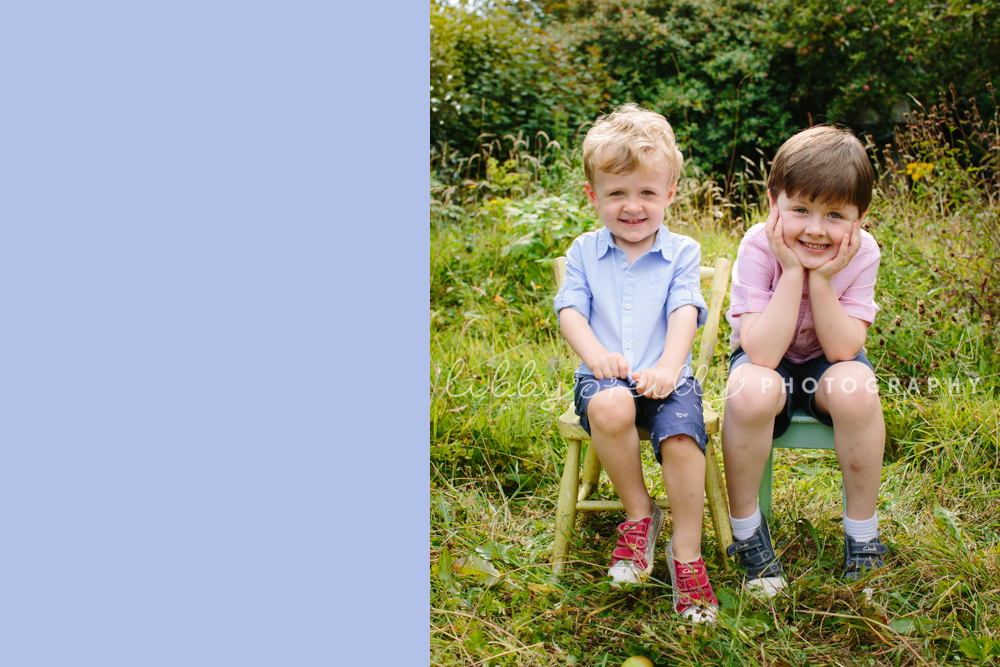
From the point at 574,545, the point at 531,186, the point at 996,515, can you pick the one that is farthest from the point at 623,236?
the point at 531,186

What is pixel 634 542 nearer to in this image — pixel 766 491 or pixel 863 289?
pixel 766 491

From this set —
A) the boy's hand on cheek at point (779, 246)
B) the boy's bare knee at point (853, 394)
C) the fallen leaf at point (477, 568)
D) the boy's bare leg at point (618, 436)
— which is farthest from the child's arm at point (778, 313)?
the fallen leaf at point (477, 568)

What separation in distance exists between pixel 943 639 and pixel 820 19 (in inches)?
245

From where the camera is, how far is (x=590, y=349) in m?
1.79

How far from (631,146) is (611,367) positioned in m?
0.53

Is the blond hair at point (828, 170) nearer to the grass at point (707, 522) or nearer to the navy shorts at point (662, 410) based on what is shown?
the navy shorts at point (662, 410)

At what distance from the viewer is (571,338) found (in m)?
1.84

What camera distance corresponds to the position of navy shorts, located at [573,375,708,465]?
5.48 feet

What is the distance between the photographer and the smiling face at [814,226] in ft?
5.57

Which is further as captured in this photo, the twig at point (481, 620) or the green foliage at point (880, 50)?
the green foliage at point (880, 50)

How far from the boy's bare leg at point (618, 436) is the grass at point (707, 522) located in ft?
0.81

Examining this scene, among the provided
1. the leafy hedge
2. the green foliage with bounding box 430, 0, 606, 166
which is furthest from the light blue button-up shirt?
the leafy hedge

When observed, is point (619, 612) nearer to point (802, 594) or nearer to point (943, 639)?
point (802, 594)

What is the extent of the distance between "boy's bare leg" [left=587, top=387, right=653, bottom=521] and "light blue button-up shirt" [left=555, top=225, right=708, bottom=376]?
0.62 feet
